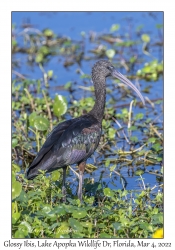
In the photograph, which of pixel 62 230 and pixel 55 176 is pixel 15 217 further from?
pixel 55 176

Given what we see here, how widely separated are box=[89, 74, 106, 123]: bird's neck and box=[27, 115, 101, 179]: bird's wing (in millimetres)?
127

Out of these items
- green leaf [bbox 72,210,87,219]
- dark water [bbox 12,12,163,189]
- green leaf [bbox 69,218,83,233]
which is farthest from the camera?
dark water [bbox 12,12,163,189]

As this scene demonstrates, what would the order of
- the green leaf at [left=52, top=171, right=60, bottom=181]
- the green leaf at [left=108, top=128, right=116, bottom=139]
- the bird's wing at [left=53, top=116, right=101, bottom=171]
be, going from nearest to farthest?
1. the bird's wing at [left=53, top=116, right=101, bottom=171]
2. the green leaf at [left=52, top=171, right=60, bottom=181]
3. the green leaf at [left=108, top=128, right=116, bottom=139]

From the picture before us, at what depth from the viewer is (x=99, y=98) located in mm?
6547

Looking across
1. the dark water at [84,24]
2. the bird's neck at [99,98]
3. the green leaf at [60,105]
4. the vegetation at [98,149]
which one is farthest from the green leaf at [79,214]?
the dark water at [84,24]

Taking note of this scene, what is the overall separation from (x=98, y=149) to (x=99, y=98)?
1.28 m

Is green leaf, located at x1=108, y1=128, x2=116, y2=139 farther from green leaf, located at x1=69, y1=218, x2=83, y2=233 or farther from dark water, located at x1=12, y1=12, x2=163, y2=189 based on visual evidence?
dark water, located at x1=12, y1=12, x2=163, y2=189

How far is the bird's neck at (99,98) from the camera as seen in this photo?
6473 millimetres

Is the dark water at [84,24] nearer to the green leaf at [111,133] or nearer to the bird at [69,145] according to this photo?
the green leaf at [111,133]

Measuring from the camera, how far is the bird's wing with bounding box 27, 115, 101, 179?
594cm

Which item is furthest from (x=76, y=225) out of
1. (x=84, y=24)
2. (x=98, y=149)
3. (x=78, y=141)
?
(x=84, y=24)

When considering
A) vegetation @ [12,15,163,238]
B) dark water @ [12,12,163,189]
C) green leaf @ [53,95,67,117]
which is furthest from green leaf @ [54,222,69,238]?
dark water @ [12,12,163,189]

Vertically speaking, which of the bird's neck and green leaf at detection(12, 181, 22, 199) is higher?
the bird's neck
